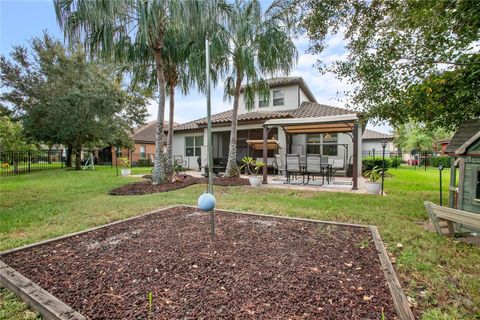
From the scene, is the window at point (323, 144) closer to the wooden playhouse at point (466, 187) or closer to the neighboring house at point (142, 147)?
the wooden playhouse at point (466, 187)

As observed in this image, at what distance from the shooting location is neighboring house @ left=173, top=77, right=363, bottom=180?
12180mm

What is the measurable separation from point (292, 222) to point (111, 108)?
51.6 ft

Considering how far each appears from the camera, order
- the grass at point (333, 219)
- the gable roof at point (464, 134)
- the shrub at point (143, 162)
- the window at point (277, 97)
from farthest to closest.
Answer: the shrub at point (143, 162) < the window at point (277, 97) < the gable roof at point (464, 134) < the grass at point (333, 219)

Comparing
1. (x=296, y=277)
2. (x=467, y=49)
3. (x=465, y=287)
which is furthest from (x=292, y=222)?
(x=467, y=49)

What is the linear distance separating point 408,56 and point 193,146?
14216mm

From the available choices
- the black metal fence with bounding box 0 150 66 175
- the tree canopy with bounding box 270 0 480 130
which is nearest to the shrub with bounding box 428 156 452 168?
the tree canopy with bounding box 270 0 480 130

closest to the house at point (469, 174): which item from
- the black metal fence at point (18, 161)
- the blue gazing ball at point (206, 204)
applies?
the blue gazing ball at point (206, 204)

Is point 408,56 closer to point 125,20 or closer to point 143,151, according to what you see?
point 125,20

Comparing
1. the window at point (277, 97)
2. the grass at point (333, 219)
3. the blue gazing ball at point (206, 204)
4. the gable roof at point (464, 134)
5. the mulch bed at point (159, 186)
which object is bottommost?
the grass at point (333, 219)

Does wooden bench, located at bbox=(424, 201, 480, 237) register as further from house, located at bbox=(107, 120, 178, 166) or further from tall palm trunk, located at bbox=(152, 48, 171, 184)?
house, located at bbox=(107, 120, 178, 166)

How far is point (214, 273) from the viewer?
7.95 ft

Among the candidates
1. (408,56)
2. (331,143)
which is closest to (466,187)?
(408,56)

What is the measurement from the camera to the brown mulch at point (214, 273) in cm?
190

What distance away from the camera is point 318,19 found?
6.09 m
